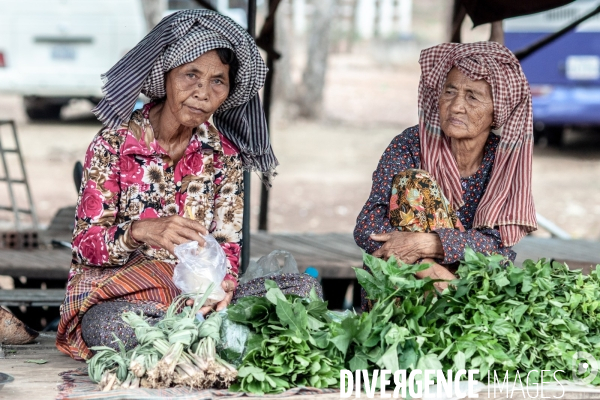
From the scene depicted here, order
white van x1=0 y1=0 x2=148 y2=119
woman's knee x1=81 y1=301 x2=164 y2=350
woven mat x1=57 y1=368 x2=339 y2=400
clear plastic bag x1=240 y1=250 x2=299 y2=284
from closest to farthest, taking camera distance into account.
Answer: woven mat x1=57 y1=368 x2=339 y2=400
woman's knee x1=81 y1=301 x2=164 y2=350
clear plastic bag x1=240 y1=250 x2=299 y2=284
white van x1=0 y1=0 x2=148 y2=119

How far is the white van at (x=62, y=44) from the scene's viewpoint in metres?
10.7

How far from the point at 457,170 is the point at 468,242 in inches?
13.3

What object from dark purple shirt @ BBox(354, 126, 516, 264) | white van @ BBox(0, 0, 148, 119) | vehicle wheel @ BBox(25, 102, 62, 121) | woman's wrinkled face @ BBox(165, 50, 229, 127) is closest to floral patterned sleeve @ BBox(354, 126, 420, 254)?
dark purple shirt @ BBox(354, 126, 516, 264)

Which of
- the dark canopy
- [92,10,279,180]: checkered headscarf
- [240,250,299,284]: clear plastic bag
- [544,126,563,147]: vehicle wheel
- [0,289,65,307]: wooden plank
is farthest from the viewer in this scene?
[544,126,563,147]: vehicle wheel

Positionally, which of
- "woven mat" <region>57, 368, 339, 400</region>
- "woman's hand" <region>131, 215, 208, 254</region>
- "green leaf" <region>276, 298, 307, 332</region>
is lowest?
"woven mat" <region>57, 368, 339, 400</region>

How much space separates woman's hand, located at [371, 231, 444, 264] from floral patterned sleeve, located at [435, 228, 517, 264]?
0.09 ft

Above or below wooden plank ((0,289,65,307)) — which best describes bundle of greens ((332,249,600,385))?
above

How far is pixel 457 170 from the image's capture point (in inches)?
132

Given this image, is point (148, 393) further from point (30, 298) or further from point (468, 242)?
point (30, 298)

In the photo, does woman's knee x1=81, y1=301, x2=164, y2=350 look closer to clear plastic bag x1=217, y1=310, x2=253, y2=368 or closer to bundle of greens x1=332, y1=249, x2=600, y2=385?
clear plastic bag x1=217, y1=310, x2=253, y2=368

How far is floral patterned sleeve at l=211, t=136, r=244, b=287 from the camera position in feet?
10.6

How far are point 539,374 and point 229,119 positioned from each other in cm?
145

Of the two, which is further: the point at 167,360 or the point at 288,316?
the point at 288,316

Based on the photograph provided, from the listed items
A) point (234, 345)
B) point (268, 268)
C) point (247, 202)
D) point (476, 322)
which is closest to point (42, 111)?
point (247, 202)
